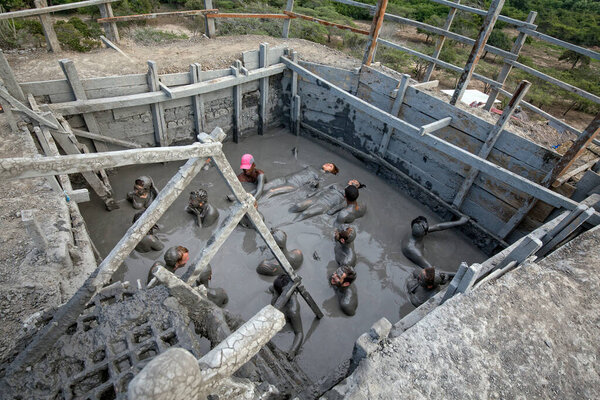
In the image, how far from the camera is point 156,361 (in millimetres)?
1211

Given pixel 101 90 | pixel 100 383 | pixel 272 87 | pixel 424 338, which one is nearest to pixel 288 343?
pixel 424 338

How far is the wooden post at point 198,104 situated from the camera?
7523mm

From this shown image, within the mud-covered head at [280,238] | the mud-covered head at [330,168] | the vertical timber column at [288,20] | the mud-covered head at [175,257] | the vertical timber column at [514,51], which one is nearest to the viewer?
the mud-covered head at [175,257]

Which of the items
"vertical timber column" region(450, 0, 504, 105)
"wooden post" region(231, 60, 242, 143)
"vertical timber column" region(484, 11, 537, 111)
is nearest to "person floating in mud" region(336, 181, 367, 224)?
"vertical timber column" region(450, 0, 504, 105)

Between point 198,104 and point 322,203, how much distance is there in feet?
12.8

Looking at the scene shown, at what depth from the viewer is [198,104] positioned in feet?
26.2

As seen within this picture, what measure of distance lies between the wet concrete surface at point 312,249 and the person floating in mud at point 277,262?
154 millimetres

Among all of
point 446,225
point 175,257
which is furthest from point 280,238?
point 446,225

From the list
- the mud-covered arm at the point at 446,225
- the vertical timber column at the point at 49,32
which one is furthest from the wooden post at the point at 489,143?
the vertical timber column at the point at 49,32

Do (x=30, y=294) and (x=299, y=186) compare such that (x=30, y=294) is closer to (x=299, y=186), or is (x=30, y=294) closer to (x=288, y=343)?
(x=288, y=343)

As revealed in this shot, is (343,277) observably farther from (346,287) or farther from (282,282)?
(282,282)

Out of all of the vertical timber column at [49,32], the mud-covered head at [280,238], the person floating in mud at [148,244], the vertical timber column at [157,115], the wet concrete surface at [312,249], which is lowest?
the wet concrete surface at [312,249]

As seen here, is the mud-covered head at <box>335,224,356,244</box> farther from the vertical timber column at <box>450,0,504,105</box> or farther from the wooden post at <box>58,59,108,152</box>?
the wooden post at <box>58,59,108,152</box>

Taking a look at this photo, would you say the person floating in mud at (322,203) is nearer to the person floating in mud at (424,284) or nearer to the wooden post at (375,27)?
the person floating in mud at (424,284)
